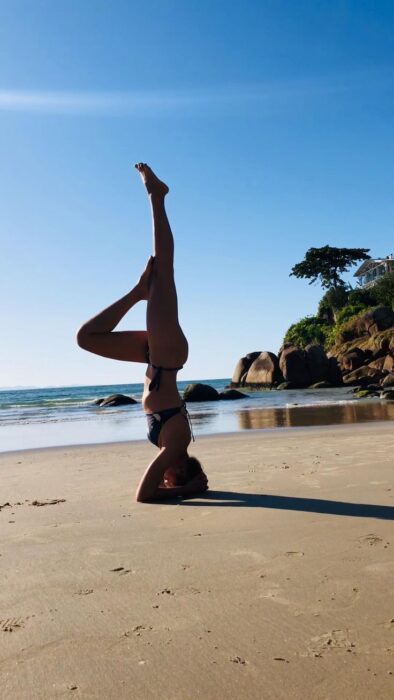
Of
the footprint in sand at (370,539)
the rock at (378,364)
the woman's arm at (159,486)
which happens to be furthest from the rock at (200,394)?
the footprint in sand at (370,539)

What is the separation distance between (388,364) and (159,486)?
3414cm

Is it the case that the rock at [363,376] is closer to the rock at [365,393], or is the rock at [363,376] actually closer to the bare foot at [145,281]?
the rock at [365,393]

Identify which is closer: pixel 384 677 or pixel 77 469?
pixel 384 677

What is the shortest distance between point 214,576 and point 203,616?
0.50 m

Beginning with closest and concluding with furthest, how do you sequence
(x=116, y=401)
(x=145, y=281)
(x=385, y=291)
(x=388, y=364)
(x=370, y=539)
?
(x=370, y=539) < (x=145, y=281) < (x=116, y=401) < (x=388, y=364) < (x=385, y=291)

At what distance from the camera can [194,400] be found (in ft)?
107

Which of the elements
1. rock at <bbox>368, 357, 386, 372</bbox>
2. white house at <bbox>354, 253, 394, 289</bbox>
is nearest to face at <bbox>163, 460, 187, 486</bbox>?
rock at <bbox>368, 357, 386, 372</bbox>

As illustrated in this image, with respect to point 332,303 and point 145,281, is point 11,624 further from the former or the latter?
point 332,303

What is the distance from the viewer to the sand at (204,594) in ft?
6.51

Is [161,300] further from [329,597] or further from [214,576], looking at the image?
[329,597]

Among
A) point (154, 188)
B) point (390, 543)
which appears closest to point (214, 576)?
point (390, 543)

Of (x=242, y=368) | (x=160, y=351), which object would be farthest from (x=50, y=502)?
(x=242, y=368)

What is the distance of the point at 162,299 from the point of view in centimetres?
539

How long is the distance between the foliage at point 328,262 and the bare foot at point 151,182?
56.7m
